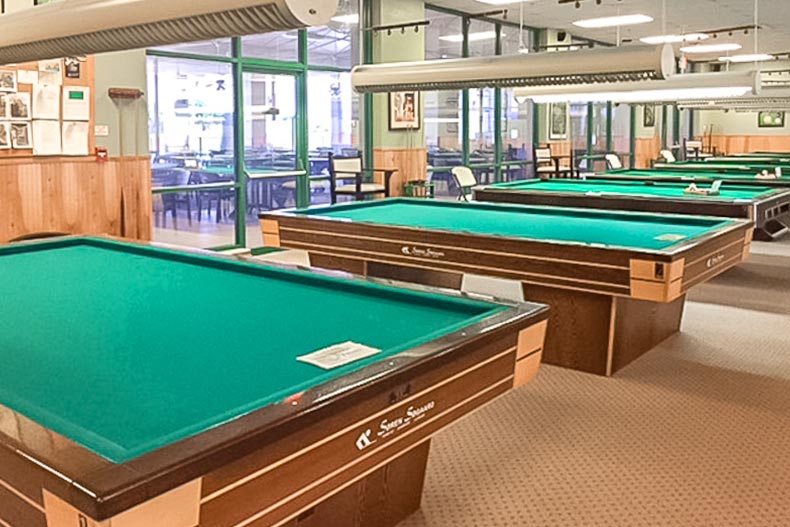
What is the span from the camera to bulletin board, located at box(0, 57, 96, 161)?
18.2 feet

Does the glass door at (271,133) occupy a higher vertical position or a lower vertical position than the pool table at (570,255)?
higher

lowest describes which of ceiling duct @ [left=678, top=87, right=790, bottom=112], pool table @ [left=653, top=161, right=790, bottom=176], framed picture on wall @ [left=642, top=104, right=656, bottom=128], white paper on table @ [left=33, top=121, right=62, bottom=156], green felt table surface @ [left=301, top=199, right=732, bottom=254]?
green felt table surface @ [left=301, top=199, right=732, bottom=254]

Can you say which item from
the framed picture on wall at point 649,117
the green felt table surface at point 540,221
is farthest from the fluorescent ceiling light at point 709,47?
the green felt table surface at point 540,221

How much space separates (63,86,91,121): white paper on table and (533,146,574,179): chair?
7.45 metres

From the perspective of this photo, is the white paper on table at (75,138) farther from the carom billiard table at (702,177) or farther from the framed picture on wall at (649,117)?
the framed picture on wall at (649,117)

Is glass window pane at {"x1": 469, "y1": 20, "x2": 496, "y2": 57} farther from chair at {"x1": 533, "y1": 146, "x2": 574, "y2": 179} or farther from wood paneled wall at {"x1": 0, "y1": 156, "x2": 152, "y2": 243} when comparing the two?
wood paneled wall at {"x1": 0, "y1": 156, "x2": 152, "y2": 243}

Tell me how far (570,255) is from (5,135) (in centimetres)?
403

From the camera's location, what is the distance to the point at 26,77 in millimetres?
5590

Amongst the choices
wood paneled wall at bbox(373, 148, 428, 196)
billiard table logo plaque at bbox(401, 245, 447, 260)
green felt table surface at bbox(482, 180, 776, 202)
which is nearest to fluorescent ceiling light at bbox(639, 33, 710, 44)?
wood paneled wall at bbox(373, 148, 428, 196)

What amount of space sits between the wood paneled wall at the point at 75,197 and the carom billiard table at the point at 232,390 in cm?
289

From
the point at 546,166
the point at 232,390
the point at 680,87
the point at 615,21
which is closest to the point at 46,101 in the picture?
the point at 232,390

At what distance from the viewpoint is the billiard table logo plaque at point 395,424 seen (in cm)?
178

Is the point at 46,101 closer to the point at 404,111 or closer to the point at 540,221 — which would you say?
the point at 540,221

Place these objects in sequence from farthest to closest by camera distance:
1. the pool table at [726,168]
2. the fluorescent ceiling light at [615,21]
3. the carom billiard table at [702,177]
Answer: the fluorescent ceiling light at [615,21] → the pool table at [726,168] → the carom billiard table at [702,177]
